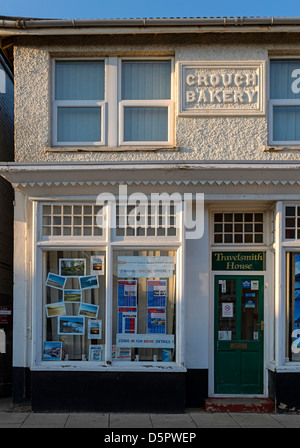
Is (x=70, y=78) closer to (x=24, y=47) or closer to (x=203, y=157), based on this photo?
(x=24, y=47)

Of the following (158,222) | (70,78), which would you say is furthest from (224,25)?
(158,222)

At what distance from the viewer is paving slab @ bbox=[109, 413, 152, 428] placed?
7.45m

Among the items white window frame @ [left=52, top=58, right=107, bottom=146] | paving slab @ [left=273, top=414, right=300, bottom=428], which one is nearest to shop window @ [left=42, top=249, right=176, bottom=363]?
white window frame @ [left=52, top=58, right=107, bottom=146]

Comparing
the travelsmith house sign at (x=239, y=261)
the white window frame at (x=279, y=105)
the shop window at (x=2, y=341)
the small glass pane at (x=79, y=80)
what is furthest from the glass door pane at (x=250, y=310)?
the shop window at (x=2, y=341)

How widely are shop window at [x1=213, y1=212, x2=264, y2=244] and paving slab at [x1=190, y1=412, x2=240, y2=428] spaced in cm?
287

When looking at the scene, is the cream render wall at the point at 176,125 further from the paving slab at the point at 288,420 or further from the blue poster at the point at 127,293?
the paving slab at the point at 288,420

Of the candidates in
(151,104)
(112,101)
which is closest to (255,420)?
(151,104)

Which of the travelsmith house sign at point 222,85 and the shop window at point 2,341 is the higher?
the travelsmith house sign at point 222,85

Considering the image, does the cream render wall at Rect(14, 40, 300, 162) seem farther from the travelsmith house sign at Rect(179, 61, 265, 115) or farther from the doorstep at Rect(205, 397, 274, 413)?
the doorstep at Rect(205, 397, 274, 413)

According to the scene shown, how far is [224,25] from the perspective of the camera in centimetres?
813

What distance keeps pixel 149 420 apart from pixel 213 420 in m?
0.98

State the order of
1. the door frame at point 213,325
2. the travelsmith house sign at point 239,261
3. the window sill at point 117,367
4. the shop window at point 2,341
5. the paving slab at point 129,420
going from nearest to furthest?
the paving slab at point 129,420, the window sill at point 117,367, the door frame at point 213,325, the travelsmith house sign at point 239,261, the shop window at point 2,341

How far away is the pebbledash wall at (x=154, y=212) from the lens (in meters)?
8.37
